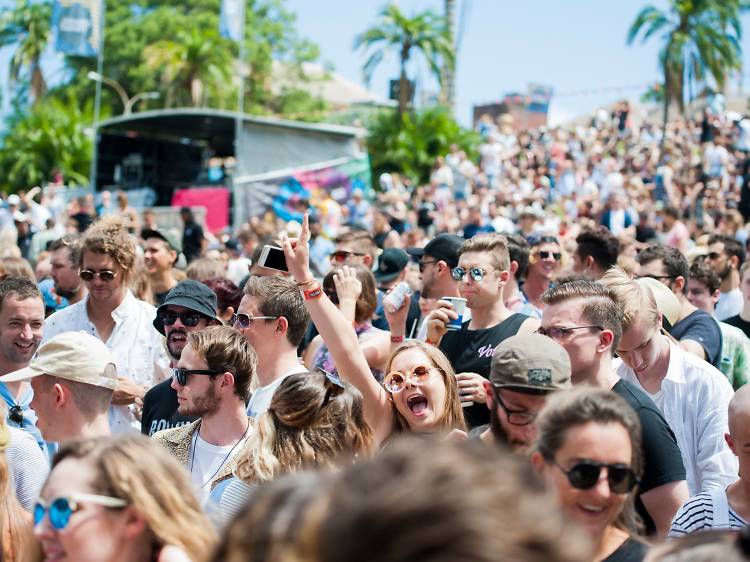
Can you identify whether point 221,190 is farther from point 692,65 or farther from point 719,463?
point 692,65

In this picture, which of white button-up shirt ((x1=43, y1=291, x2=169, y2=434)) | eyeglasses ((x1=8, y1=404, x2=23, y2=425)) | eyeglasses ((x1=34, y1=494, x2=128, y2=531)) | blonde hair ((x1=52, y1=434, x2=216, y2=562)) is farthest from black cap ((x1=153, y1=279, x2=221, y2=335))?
eyeglasses ((x1=34, y1=494, x2=128, y2=531))

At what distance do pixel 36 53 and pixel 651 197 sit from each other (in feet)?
145

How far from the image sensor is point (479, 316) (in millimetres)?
5715

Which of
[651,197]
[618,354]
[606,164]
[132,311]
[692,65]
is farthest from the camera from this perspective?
[692,65]

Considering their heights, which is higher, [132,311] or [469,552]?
[469,552]

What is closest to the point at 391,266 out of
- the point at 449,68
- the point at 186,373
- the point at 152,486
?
the point at 186,373

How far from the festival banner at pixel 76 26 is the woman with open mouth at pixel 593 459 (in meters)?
32.3

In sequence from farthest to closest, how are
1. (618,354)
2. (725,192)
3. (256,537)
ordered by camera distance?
1. (725,192)
2. (618,354)
3. (256,537)

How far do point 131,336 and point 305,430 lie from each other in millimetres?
2747

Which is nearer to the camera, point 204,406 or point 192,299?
point 204,406

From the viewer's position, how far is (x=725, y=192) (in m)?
22.6

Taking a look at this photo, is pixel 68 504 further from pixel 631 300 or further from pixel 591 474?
pixel 631 300

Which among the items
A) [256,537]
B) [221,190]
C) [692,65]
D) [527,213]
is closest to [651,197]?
[221,190]

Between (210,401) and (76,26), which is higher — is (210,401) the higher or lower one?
the lower one
